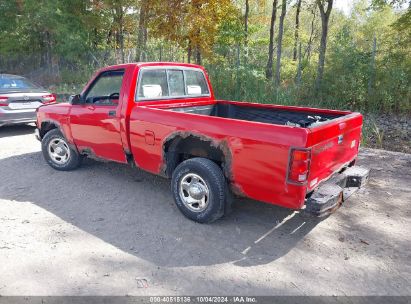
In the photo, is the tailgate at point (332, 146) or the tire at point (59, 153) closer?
the tailgate at point (332, 146)

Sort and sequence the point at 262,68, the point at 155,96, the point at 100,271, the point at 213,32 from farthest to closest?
the point at 213,32, the point at 262,68, the point at 155,96, the point at 100,271

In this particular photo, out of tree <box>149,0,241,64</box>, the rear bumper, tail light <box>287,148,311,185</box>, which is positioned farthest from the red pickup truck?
tree <box>149,0,241,64</box>

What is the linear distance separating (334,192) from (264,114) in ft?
6.66

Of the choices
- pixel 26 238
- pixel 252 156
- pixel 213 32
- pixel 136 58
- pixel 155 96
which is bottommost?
pixel 26 238

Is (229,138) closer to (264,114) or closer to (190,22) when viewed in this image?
(264,114)

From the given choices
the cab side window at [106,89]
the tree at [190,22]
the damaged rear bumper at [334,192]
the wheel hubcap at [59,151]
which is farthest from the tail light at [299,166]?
the tree at [190,22]

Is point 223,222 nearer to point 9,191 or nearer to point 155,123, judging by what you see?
point 155,123

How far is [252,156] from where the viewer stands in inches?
135

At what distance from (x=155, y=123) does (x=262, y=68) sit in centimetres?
857

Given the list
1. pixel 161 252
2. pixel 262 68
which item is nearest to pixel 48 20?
pixel 262 68

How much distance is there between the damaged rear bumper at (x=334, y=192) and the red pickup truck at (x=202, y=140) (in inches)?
0.4

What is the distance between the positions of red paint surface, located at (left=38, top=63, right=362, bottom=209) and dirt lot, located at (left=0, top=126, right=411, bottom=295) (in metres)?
0.57

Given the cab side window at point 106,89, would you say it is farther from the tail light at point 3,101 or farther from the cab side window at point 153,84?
the tail light at point 3,101

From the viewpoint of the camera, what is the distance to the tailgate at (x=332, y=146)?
10.8 feet
